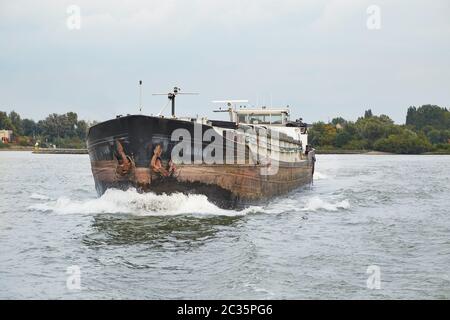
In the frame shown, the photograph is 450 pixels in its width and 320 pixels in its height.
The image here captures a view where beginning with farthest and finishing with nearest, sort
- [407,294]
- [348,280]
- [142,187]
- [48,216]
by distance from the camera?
1. [48,216]
2. [142,187]
3. [348,280]
4. [407,294]

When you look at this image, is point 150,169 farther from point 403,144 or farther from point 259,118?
point 403,144

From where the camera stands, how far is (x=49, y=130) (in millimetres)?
173375

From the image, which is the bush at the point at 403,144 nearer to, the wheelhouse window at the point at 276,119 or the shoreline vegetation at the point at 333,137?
the shoreline vegetation at the point at 333,137

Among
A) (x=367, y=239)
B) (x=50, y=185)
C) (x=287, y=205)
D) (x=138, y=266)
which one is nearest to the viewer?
(x=138, y=266)

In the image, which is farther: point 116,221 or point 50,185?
point 50,185

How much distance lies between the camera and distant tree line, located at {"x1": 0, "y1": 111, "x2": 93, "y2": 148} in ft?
551

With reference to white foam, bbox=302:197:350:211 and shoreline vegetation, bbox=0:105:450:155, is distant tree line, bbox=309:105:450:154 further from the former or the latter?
white foam, bbox=302:197:350:211

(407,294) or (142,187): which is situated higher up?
(142,187)

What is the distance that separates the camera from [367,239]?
17047mm

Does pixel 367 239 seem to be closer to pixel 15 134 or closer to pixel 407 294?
pixel 407 294

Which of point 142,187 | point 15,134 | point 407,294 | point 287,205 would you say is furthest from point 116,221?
point 15,134

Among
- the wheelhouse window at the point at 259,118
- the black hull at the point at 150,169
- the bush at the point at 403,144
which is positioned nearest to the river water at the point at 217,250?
the black hull at the point at 150,169

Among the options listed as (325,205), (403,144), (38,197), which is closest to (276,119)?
(325,205)
